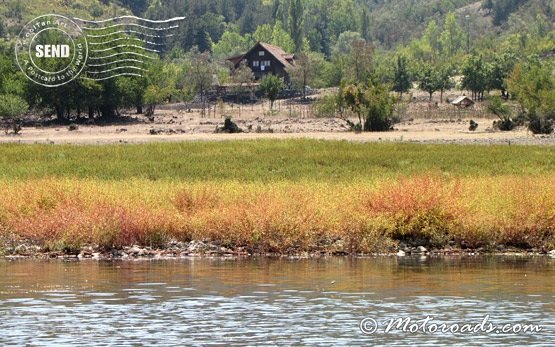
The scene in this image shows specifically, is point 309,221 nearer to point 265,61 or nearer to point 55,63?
point 55,63

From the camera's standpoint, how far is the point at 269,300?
2570 cm

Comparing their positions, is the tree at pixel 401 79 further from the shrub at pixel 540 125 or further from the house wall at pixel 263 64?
the shrub at pixel 540 125

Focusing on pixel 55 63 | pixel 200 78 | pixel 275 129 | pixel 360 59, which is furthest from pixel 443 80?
pixel 275 129

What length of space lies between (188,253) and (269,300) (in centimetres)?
898

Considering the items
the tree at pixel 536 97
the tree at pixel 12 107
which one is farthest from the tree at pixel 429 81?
the tree at pixel 12 107

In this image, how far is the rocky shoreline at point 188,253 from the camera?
33.8 m

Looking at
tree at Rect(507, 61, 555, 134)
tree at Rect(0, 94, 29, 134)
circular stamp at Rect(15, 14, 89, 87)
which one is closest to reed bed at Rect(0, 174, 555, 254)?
tree at Rect(507, 61, 555, 134)

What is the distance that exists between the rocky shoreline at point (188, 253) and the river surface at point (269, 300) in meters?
1.05

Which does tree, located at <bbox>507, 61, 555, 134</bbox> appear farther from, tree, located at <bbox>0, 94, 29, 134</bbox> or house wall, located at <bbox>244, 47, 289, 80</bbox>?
house wall, located at <bbox>244, 47, 289, 80</bbox>

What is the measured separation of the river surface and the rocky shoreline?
1049 mm

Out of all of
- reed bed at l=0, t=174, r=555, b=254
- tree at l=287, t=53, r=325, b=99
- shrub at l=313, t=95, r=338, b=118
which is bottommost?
reed bed at l=0, t=174, r=555, b=254

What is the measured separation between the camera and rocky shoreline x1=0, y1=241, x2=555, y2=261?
111 ft

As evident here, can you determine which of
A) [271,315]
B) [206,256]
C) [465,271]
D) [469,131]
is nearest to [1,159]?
[206,256]

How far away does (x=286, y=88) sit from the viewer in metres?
171
